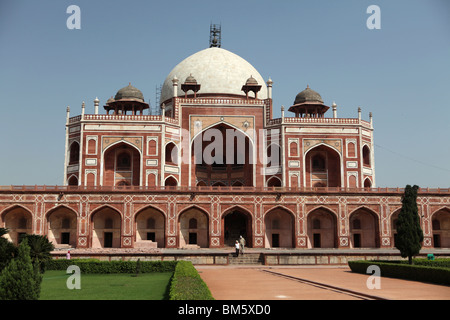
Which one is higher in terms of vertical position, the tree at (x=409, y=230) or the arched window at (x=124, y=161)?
the arched window at (x=124, y=161)

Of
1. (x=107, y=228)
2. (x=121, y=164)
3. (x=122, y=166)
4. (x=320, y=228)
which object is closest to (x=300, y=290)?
(x=320, y=228)

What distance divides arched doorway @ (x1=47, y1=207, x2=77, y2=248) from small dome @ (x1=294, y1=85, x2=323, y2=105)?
833 inches

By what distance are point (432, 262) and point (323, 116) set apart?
22.1 m

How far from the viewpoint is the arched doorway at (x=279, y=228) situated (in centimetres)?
3350

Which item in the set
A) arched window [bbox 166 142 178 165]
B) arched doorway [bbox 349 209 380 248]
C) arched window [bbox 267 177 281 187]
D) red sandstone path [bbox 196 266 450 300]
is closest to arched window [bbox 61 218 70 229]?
arched window [bbox 166 142 178 165]

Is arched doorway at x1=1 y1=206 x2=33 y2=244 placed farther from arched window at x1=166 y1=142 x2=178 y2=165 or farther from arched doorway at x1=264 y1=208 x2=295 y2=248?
arched doorway at x1=264 y1=208 x2=295 y2=248

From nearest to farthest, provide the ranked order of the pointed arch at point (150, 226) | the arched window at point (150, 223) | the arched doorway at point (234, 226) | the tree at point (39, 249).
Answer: the tree at point (39, 249)
the pointed arch at point (150, 226)
the arched window at point (150, 223)
the arched doorway at point (234, 226)

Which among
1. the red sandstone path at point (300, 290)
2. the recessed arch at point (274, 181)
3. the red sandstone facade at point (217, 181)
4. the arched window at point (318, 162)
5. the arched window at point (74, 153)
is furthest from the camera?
the arched window at point (318, 162)

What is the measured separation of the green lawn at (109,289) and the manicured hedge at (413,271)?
27.3 ft

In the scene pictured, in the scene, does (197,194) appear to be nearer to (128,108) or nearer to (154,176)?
(154,176)

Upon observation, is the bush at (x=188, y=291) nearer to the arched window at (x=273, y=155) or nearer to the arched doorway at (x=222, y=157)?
the arched window at (x=273, y=155)


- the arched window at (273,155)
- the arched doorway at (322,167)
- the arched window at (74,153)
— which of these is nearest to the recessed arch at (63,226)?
the arched window at (74,153)
